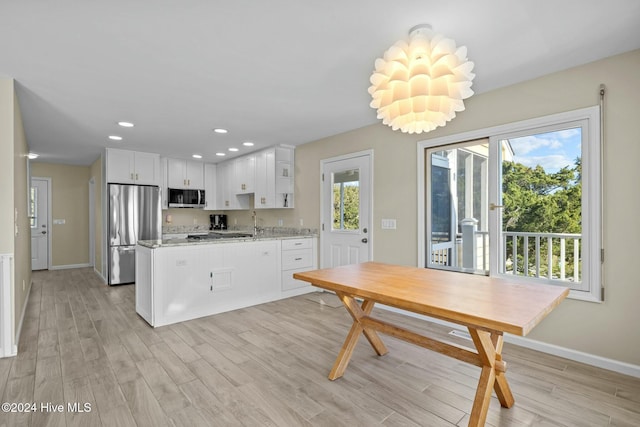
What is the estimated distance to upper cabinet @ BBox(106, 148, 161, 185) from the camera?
207 inches

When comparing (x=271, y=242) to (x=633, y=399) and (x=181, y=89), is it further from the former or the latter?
(x=633, y=399)

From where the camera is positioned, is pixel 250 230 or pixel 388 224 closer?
pixel 388 224

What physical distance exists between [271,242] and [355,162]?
1615 millimetres

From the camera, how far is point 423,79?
5.24 feet

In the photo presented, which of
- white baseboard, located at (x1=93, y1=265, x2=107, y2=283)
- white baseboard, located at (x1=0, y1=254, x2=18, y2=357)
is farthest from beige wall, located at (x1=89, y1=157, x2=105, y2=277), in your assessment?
white baseboard, located at (x1=0, y1=254, x2=18, y2=357)

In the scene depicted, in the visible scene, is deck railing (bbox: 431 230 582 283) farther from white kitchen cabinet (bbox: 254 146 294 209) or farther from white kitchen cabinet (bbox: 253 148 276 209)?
white kitchen cabinet (bbox: 253 148 276 209)

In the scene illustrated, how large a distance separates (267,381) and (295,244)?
2532mm

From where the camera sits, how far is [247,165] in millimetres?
5816

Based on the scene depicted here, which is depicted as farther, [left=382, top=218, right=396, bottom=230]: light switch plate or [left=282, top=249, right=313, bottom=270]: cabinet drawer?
[left=282, top=249, right=313, bottom=270]: cabinet drawer

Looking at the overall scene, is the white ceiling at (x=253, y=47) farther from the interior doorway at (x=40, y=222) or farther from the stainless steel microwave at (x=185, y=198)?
the interior doorway at (x=40, y=222)

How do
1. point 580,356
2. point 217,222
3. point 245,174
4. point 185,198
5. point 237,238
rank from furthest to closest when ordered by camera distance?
point 217,222 → point 185,198 → point 245,174 → point 237,238 → point 580,356

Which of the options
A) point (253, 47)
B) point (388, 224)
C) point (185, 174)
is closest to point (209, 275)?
point (388, 224)

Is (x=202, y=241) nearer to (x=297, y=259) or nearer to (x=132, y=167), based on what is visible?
(x=297, y=259)

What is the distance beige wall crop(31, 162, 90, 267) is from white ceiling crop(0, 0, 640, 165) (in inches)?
153
